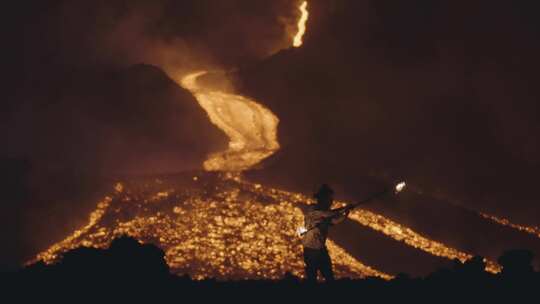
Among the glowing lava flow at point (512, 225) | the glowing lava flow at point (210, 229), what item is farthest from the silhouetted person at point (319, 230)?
the glowing lava flow at point (512, 225)

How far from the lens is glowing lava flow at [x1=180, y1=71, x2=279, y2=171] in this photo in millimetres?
25750

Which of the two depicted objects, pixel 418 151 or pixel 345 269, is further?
pixel 418 151

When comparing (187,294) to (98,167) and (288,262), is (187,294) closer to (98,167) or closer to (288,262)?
(288,262)

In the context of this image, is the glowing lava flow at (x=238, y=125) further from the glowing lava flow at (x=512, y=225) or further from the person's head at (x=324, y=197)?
the person's head at (x=324, y=197)

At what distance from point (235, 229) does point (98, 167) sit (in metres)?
9.13

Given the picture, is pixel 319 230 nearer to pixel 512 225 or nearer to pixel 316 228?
pixel 316 228

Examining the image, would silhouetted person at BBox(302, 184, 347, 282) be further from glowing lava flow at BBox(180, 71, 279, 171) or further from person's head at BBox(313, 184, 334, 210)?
glowing lava flow at BBox(180, 71, 279, 171)

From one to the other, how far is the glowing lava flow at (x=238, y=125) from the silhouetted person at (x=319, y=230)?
50.0 feet

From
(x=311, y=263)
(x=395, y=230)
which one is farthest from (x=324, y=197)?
(x=395, y=230)

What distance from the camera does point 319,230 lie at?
9.00 m

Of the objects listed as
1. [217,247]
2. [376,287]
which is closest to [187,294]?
[376,287]

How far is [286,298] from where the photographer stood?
8.38 meters

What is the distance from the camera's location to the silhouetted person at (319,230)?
8945mm

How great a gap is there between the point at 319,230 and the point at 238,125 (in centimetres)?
2103
